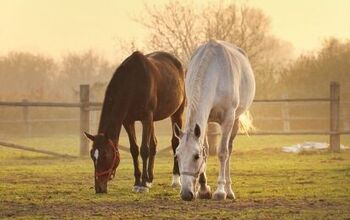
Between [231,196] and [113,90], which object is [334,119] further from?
[231,196]

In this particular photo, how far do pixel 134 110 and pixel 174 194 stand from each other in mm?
1279

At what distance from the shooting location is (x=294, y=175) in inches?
453

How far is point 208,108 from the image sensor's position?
8070 mm

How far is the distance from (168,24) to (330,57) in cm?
828

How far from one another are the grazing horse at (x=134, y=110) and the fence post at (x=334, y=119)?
25.7 ft

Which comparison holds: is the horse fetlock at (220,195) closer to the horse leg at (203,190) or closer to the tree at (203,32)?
the horse leg at (203,190)

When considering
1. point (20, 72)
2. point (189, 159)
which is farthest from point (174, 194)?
point (20, 72)

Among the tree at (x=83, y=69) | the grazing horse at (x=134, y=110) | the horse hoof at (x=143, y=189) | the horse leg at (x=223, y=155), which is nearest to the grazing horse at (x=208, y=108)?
the horse leg at (x=223, y=155)

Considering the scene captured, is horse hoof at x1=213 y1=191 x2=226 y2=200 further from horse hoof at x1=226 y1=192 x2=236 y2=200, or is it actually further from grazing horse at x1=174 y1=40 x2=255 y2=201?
horse hoof at x1=226 y1=192 x2=236 y2=200

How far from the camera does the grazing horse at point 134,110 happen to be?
29.0 ft

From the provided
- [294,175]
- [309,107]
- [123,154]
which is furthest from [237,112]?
[309,107]

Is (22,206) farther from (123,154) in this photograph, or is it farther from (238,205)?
(123,154)

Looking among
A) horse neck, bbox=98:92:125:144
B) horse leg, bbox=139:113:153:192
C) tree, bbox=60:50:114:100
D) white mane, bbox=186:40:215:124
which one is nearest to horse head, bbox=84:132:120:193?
horse neck, bbox=98:92:125:144

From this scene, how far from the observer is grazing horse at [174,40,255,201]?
7.43 meters
